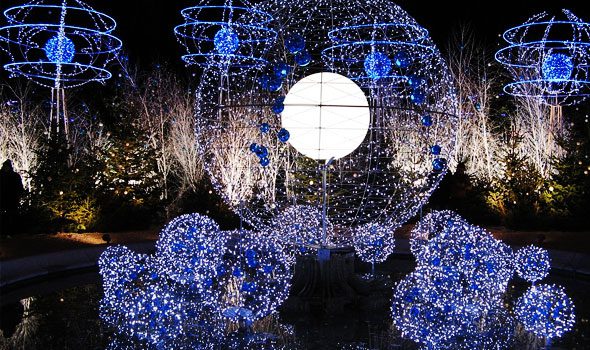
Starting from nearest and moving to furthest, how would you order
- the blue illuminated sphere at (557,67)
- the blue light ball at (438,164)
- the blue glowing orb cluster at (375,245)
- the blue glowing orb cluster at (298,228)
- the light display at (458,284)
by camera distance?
1. the light display at (458,284)
2. the blue light ball at (438,164)
3. the blue glowing orb cluster at (298,228)
4. the blue glowing orb cluster at (375,245)
5. the blue illuminated sphere at (557,67)

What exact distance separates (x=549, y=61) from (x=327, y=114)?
10898 mm

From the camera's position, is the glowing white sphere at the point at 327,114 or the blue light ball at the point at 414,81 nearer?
the glowing white sphere at the point at 327,114

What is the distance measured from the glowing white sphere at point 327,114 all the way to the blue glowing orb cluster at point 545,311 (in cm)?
281

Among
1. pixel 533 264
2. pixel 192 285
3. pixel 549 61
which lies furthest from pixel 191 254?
pixel 549 61

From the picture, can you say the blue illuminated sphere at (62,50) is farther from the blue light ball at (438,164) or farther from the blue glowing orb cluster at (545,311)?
the blue glowing orb cluster at (545,311)

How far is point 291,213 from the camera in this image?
33.7ft

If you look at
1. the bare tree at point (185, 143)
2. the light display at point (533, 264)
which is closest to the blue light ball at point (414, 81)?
the light display at point (533, 264)

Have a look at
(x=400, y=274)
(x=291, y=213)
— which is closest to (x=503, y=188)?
(x=400, y=274)

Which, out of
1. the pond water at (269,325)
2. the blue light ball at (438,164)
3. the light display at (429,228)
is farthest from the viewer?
the light display at (429,228)

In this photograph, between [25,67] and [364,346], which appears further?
[25,67]

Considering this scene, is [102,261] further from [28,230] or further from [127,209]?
[127,209]

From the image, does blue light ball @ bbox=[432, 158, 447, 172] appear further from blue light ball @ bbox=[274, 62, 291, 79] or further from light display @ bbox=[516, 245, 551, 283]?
blue light ball @ bbox=[274, 62, 291, 79]

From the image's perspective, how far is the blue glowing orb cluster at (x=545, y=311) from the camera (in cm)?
805

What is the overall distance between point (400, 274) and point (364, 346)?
14.0 feet
